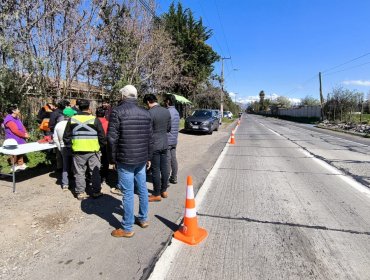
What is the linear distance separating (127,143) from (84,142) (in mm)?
1839

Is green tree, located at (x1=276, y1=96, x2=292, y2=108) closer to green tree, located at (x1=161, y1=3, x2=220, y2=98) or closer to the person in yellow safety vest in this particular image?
green tree, located at (x1=161, y1=3, x2=220, y2=98)

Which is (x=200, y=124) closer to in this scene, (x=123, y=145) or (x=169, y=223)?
(x=169, y=223)

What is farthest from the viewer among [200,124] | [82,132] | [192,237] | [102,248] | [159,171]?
[200,124]

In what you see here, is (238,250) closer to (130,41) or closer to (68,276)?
(68,276)

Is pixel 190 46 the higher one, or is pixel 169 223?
pixel 190 46

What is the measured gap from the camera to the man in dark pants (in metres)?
5.69

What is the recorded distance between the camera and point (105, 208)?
541 cm

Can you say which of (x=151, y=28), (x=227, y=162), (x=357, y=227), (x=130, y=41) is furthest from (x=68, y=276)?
(x=151, y=28)

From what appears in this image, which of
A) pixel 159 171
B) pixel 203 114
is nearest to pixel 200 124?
pixel 203 114

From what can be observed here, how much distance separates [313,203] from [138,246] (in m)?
3.49

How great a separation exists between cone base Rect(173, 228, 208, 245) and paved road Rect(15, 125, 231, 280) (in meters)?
0.14

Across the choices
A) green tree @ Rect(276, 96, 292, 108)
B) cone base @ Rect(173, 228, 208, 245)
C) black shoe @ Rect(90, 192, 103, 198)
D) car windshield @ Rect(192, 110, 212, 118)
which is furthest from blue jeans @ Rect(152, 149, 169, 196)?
green tree @ Rect(276, 96, 292, 108)

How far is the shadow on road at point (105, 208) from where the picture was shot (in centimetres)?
491

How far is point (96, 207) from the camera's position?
5.44 meters
